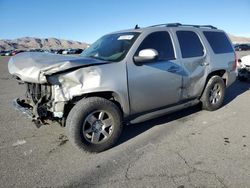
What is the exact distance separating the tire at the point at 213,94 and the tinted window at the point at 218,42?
27.0 inches

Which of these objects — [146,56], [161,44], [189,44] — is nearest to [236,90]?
[189,44]

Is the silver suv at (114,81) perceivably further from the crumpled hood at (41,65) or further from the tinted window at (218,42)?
the tinted window at (218,42)

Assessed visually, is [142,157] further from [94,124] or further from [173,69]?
[173,69]

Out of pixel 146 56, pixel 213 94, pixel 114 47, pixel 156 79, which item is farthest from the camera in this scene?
pixel 213 94

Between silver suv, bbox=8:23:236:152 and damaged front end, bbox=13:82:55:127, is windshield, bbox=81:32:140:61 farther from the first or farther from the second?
damaged front end, bbox=13:82:55:127

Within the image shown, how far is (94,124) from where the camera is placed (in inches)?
166

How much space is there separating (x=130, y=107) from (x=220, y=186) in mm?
1858

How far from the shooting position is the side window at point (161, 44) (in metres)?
4.85

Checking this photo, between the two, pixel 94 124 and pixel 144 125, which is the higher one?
pixel 94 124

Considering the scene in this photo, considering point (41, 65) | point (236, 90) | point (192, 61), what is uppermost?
point (41, 65)

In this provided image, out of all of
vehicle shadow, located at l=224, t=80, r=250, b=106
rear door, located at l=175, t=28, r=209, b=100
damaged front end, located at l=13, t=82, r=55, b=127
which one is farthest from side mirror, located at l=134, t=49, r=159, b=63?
vehicle shadow, located at l=224, t=80, r=250, b=106

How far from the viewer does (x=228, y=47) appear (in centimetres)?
676

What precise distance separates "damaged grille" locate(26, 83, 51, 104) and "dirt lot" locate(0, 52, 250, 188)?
808mm

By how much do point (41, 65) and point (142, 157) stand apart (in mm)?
1992
